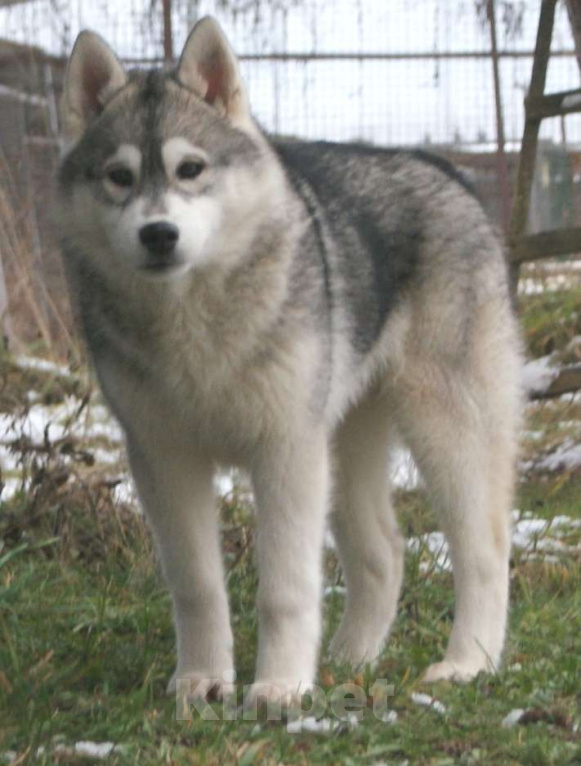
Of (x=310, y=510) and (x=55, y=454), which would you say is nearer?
(x=310, y=510)

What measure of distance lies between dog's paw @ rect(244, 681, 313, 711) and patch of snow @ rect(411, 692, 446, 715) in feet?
0.94

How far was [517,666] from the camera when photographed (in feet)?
13.1

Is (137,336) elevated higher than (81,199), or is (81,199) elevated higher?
(81,199)

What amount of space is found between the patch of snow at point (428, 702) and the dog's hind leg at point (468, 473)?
590 mm

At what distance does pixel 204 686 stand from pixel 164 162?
4.72 feet

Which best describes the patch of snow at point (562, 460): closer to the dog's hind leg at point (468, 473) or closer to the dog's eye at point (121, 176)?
the dog's hind leg at point (468, 473)

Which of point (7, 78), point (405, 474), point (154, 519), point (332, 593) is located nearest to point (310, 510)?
point (154, 519)

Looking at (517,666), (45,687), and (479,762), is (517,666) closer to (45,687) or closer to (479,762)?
(479,762)

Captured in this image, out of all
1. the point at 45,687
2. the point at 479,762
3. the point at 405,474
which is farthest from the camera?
the point at 405,474

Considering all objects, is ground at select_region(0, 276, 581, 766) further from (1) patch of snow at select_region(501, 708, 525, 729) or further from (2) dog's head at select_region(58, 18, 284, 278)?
(2) dog's head at select_region(58, 18, 284, 278)

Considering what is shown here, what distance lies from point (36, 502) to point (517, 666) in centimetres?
198

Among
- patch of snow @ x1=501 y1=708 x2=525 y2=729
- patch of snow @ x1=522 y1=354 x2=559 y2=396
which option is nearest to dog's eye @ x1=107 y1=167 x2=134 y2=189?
patch of snow @ x1=501 y1=708 x2=525 y2=729

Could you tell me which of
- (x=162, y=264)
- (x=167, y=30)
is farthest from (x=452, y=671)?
(x=167, y=30)

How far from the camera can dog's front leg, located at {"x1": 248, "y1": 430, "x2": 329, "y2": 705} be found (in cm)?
356
